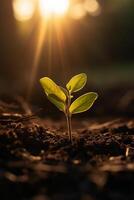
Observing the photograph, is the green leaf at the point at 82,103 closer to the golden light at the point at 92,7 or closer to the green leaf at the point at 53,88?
the green leaf at the point at 53,88

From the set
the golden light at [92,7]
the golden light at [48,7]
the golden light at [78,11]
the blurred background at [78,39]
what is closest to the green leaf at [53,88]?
the blurred background at [78,39]

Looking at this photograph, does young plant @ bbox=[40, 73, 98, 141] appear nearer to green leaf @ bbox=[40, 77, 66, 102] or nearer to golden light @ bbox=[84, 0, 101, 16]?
green leaf @ bbox=[40, 77, 66, 102]

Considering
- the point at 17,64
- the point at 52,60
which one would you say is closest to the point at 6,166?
the point at 17,64

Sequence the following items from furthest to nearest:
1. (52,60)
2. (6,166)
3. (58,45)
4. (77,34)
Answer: (77,34) < (58,45) < (52,60) < (6,166)

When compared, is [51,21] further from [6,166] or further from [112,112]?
[6,166]

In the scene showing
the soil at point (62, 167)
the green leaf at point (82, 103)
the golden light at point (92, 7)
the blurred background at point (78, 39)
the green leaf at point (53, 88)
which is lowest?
the soil at point (62, 167)

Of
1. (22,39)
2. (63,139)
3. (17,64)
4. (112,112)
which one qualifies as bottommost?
(63,139)

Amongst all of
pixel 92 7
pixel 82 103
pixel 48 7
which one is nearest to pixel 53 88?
pixel 82 103
